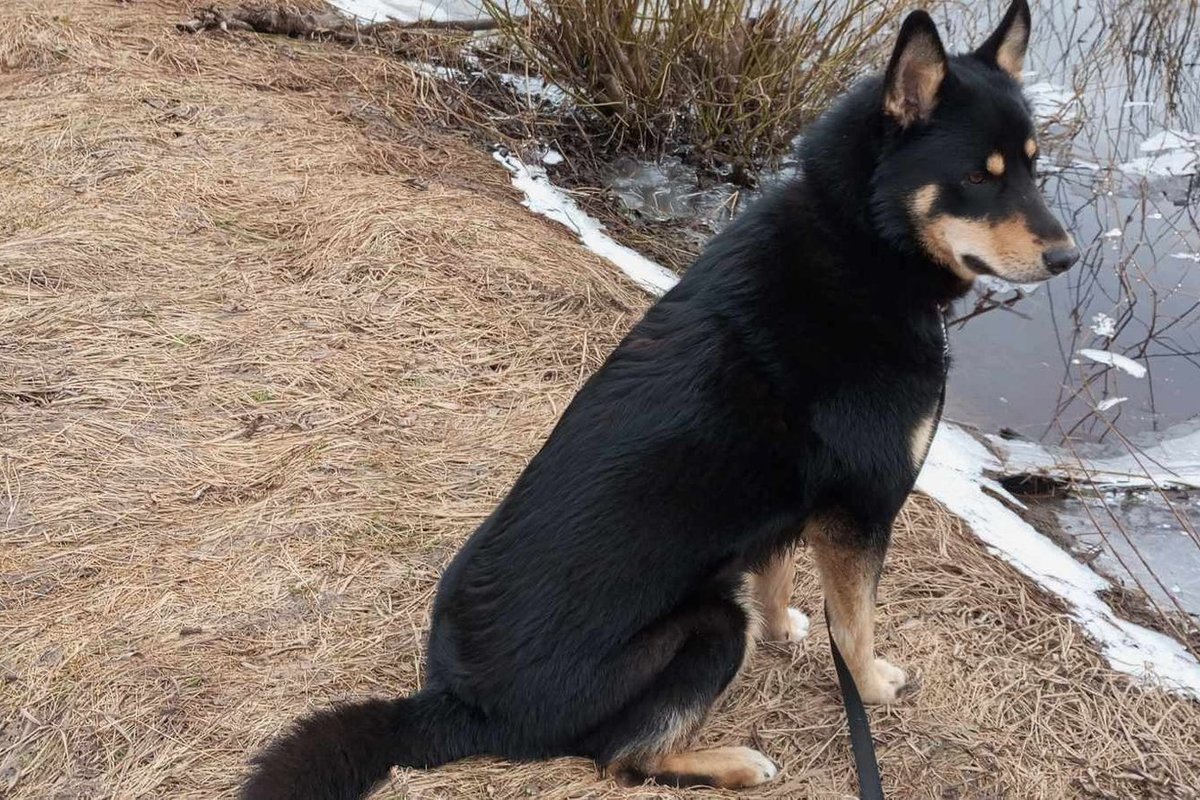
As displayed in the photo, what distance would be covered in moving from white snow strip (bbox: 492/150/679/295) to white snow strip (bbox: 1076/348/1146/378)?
2229mm

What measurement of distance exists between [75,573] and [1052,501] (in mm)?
3842

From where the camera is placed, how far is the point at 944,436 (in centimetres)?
480

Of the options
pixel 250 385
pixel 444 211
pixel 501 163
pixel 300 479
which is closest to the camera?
pixel 300 479

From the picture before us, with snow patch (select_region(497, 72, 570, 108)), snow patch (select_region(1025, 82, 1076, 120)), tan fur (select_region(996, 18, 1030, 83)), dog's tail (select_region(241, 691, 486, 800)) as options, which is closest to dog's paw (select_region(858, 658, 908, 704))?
dog's tail (select_region(241, 691, 486, 800))

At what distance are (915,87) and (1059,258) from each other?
0.58 meters

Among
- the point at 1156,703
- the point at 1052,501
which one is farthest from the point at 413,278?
the point at 1156,703

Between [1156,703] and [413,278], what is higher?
[1156,703]

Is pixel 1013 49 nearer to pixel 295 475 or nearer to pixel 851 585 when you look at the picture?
pixel 851 585

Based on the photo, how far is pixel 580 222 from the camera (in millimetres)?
6059

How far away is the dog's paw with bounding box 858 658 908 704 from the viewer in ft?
10.2

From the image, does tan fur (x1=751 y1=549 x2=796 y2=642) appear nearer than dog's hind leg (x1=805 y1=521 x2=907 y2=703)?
No

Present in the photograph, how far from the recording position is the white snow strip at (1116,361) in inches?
215

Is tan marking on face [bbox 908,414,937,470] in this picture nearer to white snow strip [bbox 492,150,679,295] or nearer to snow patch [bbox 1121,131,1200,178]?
white snow strip [bbox 492,150,679,295]

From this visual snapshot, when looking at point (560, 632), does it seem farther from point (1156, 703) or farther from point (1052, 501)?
point (1052, 501)
